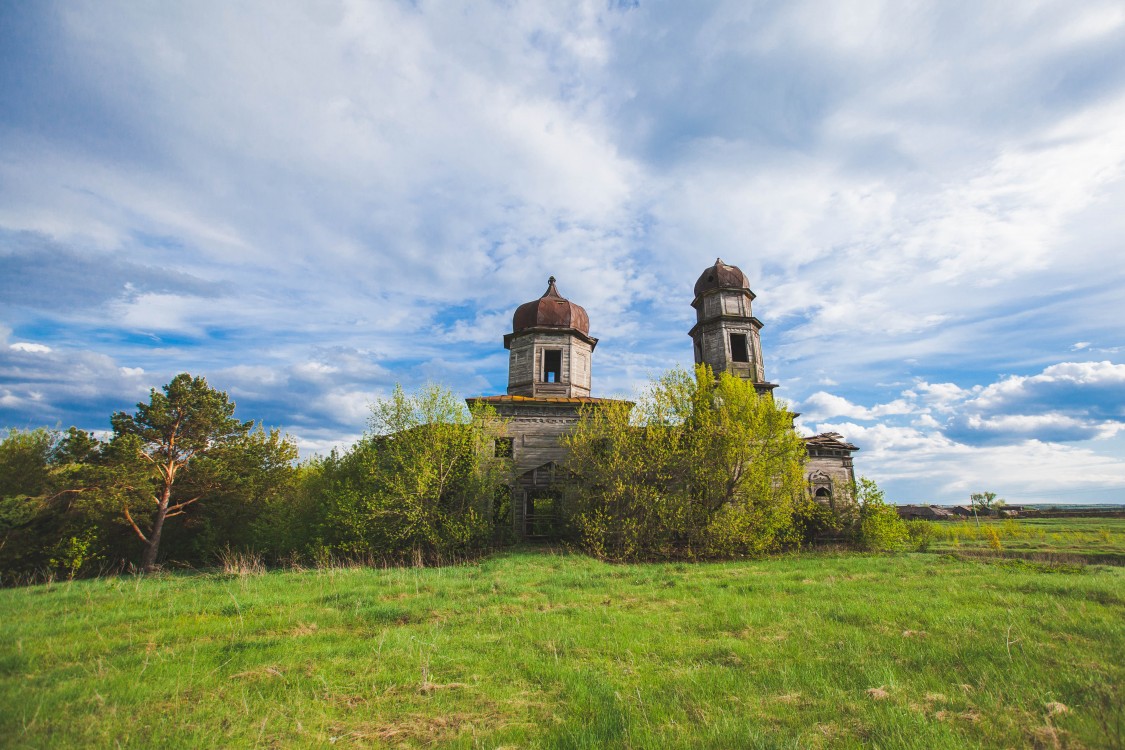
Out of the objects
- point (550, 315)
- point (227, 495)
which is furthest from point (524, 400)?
point (227, 495)

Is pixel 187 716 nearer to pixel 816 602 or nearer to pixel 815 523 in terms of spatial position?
pixel 816 602

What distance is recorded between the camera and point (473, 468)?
2055 cm

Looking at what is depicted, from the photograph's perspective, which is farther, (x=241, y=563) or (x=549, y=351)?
(x=549, y=351)

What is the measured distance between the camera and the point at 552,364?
89.9 ft

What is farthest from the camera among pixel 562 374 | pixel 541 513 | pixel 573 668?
pixel 562 374

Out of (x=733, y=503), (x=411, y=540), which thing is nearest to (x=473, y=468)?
(x=411, y=540)

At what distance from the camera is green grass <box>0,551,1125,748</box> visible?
4.36 m

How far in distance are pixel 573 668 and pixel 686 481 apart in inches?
595

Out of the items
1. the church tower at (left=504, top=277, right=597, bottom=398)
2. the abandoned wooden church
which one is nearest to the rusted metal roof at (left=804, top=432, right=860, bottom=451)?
the abandoned wooden church

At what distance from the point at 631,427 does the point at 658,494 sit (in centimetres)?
303

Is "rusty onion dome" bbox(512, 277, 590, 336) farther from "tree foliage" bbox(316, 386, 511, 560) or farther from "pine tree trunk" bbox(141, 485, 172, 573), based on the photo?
"pine tree trunk" bbox(141, 485, 172, 573)

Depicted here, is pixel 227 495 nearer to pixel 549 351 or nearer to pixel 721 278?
pixel 549 351

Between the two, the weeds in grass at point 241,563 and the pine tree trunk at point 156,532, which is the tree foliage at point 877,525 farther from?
the pine tree trunk at point 156,532

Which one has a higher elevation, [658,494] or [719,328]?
[719,328]
